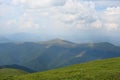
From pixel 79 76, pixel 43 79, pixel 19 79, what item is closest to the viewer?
pixel 79 76

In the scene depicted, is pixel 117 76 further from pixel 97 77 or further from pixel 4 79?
pixel 4 79

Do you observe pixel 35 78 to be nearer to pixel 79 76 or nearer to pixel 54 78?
pixel 54 78

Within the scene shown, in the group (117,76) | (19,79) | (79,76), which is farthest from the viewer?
(19,79)

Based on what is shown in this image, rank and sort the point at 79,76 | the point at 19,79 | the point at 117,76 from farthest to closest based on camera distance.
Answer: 1. the point at 19,79
2. the point at 79,76
3. the point at 117,76

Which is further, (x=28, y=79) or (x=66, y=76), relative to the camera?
(x=28, y=79)

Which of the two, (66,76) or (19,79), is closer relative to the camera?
(66,76)

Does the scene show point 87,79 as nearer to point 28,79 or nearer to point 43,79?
point 43,79

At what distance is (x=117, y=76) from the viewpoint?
70.9m

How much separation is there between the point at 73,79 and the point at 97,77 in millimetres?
6576

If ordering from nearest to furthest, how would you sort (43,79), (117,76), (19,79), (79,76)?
(117,76)
(79,76)
(43,79)
(19,79)

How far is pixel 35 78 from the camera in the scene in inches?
3408

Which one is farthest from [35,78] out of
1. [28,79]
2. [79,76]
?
[79,76]

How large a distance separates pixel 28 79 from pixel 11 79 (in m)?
7.31

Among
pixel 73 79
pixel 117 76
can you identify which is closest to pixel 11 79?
pixel 73 79
